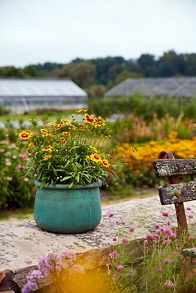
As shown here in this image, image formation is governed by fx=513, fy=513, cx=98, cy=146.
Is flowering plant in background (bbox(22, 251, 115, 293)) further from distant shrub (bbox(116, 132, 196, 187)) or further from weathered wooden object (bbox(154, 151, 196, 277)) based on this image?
distant shrub (bbox(116, 132, 196, 187))

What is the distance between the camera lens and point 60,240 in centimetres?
302

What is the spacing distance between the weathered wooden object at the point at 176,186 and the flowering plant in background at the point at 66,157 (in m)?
0.35

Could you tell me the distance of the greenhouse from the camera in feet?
109

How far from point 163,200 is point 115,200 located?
3563mm

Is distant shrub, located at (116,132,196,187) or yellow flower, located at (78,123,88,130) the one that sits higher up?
yellow flower, located at (78,123,88,130)

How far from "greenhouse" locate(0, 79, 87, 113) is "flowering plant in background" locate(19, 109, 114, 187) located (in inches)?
1158

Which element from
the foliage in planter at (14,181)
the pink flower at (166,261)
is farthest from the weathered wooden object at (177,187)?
the foliage in planter at (14,181)

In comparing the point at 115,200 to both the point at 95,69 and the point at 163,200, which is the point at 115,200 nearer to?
the point at 163,200

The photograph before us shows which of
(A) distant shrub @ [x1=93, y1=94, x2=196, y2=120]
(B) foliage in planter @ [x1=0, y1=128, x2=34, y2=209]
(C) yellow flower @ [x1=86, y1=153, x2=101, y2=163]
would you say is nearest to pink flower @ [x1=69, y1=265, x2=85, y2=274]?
(C) yellow flower @ [x1=86, y1=153, x2=101, y2=163]

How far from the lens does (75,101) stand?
121 ft

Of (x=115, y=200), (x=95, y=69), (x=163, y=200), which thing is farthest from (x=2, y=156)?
(x=95, y=69)

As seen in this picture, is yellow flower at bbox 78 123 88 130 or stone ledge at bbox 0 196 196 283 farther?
yellow flower at bbox 78 123 88 130

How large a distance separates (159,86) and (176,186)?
36.5 meters

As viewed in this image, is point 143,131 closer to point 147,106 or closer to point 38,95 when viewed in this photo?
point 147,106
